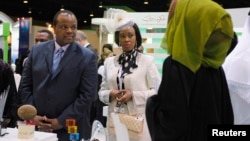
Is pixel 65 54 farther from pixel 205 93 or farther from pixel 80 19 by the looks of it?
pixel 80 19

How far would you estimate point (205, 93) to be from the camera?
1446 mm

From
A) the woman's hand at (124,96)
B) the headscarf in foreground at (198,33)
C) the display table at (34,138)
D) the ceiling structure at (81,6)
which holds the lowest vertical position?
the display table at (34,138)

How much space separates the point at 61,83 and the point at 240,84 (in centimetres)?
117

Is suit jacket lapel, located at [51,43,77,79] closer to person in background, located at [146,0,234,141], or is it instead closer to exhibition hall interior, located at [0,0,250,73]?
person in background, located at [146,0,234,141]

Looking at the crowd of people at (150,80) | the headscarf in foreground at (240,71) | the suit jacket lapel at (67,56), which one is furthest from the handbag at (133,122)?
the headscarf in foreground at (240,71)

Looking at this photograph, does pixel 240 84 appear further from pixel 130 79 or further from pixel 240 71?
pixel 130 79

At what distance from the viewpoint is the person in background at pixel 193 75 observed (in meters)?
1.43

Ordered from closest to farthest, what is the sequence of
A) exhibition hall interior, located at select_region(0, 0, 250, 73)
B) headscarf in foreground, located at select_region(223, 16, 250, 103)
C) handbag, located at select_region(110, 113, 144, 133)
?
1. headscarf in foreground, located at select_region(223, 16, 250, 103)
2. handbag, located at select_region(110, 113, 144, 133)
3. exhibition hall interior, located at select_region(0, 0, 250, 73)

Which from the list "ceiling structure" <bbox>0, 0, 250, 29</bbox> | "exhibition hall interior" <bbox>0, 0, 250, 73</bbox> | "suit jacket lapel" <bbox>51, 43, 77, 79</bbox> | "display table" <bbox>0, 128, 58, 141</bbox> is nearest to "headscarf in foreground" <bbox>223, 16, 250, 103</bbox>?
"display table" <bbox>0, 128, 58, 141</bbox>

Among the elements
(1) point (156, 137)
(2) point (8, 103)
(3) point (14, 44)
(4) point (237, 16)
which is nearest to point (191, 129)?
(1) point (156, 137)

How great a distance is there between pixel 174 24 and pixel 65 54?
1.12 meters

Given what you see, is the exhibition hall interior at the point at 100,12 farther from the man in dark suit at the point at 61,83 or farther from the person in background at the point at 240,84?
the person in background at the point at 240,84

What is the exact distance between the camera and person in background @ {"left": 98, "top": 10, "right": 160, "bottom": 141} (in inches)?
111

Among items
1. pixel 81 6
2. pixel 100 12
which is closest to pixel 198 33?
pixel 81 6
